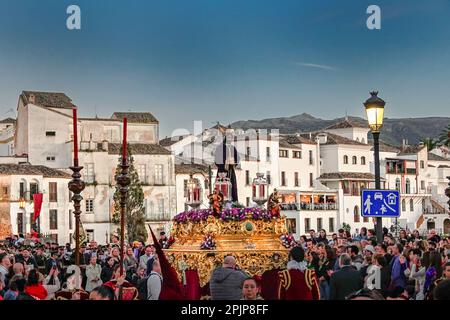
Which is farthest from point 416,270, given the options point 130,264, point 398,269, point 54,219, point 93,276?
point 54,219

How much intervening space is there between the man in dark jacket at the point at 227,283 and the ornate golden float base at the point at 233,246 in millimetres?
4560

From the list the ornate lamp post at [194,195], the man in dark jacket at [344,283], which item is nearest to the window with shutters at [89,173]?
the ornate lamp post at [194,195]

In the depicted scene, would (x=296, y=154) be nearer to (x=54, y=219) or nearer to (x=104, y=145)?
(x=104, y=145)

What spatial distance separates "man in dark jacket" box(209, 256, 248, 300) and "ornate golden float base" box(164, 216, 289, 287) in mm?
4560

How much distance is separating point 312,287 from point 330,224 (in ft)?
201

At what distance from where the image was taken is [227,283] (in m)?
10.3

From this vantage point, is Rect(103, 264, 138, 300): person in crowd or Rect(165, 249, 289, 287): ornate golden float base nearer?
Rect(103, 264, 138, 300): person in crowd

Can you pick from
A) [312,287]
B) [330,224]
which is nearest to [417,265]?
[312,287]

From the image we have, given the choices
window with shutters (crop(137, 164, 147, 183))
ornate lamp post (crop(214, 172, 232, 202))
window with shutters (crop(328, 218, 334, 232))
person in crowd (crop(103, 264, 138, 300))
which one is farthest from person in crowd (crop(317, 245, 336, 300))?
window with shutters (crop(328, 218, 334, 232))

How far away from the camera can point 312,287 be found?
9844mm

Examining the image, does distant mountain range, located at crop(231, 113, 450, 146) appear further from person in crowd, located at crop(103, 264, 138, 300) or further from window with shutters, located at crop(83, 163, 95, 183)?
person in crowd, located at crop(103, 264, 138, 300)

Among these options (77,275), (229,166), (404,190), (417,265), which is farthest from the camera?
(404,190)

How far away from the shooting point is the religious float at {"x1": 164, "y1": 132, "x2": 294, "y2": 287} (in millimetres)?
15188
